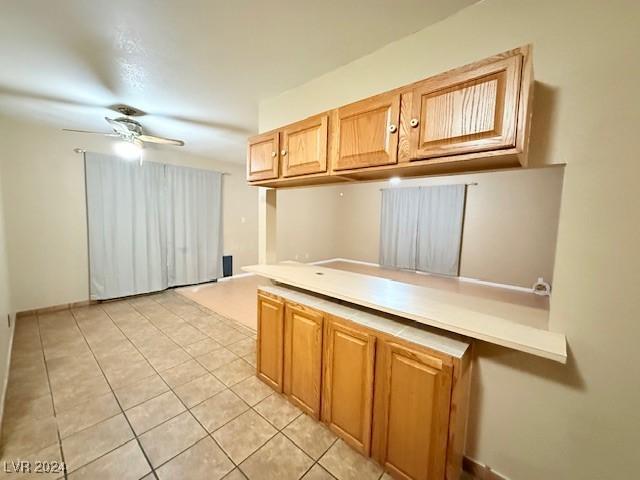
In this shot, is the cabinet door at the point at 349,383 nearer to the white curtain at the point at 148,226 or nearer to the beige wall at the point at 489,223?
the beige wall at the point at 489,223

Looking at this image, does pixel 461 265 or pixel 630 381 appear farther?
pixel 461 265

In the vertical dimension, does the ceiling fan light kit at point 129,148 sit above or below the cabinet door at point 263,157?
above

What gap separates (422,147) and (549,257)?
16.2 feet

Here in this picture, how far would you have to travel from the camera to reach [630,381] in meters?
0.99

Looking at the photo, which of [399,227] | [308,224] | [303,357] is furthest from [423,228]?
[303,357]

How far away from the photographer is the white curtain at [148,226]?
3.73 meters

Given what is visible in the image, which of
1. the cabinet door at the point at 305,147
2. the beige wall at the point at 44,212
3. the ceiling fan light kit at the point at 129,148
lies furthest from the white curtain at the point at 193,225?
the cabinet door at the point at 305,147

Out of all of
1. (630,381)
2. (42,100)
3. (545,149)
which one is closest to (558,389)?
(630,381)

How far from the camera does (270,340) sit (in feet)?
6.64

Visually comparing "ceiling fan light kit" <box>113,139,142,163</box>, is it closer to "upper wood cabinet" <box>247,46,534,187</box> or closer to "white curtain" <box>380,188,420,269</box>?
"upper wood cabinet" <box>247,46,534,187</box>

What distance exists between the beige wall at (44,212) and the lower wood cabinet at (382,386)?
11.9 ft

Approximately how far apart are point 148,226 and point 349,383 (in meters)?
4.16

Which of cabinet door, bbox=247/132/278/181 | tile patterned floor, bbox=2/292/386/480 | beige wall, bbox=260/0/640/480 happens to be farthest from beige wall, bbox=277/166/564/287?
tile patterned floor, bbox=2/292/386/480

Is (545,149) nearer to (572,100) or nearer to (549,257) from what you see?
(572,100)
